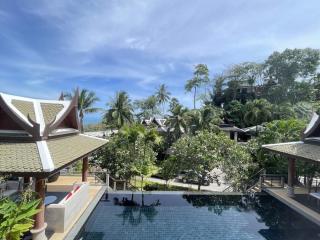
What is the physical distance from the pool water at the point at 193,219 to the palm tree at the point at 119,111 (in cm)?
2284

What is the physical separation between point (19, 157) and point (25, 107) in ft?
9.45

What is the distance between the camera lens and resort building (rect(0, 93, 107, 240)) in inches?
323

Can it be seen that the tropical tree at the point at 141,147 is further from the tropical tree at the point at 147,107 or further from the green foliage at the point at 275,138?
the tropical tree at the point at 147,107

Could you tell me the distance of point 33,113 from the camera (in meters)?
10.9

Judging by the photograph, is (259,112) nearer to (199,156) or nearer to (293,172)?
(199,156)

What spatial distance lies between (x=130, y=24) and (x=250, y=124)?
3659 centimetres

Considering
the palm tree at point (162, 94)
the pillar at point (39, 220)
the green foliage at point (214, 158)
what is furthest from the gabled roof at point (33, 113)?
the palm tree at point (162, 94)

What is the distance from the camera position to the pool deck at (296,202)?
462 inches

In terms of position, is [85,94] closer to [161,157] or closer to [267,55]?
[161,157]

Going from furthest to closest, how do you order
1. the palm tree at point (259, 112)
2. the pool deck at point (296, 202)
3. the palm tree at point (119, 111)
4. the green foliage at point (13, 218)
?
the palm tree at point (259, 112)
the palm tree at point (119, 111)
the pool deck at point (296, 202)
the green foliage at point (13, 218)

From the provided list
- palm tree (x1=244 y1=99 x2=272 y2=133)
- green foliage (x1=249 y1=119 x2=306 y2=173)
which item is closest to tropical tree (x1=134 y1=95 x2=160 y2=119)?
palm tree (x1=244 y1=99 x2=272 y2=133)

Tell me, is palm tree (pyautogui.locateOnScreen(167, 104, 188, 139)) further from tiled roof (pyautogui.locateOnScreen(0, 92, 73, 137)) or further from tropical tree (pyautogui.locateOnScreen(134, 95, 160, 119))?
tropical tree (pyautogui.locateOnScreen(134, 95, 160, 119))

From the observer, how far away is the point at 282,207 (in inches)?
551

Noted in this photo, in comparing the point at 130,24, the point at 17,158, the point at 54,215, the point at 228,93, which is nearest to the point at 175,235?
the point at 54,215
